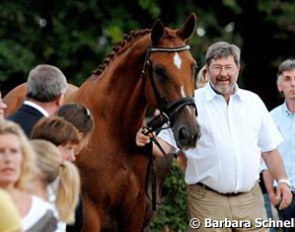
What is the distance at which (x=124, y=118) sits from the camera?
29.8 feet

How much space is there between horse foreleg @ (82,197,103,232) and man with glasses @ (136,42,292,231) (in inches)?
23.3

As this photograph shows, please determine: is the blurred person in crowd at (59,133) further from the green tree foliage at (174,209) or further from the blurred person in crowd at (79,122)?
the green tree foliage at (174,209)

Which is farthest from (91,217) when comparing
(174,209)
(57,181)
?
(174,209)

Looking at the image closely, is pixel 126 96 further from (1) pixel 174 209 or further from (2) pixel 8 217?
(2) pixel 8 217

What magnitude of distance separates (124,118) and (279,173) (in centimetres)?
129

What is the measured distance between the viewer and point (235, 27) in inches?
668

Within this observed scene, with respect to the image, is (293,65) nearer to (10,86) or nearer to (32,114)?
(32,114)

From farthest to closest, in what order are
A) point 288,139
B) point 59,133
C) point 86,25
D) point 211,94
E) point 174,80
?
point 86,25, point 288,139, point 211,94, point 174,80, point 59,133

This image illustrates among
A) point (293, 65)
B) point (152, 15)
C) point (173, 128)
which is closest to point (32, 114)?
point (173, 128)

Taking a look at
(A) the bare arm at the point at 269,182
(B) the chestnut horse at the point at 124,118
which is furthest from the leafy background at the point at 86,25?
(B) the chestnut horse at the point at 124,118

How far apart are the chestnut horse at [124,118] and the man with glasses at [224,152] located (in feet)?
0.63

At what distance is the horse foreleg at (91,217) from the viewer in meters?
8.80

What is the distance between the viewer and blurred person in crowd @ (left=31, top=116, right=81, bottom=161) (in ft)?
22.9

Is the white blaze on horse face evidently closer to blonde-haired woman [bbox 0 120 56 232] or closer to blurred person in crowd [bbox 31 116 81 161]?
blurred person in crowd [bbox 31 116 81 161]
